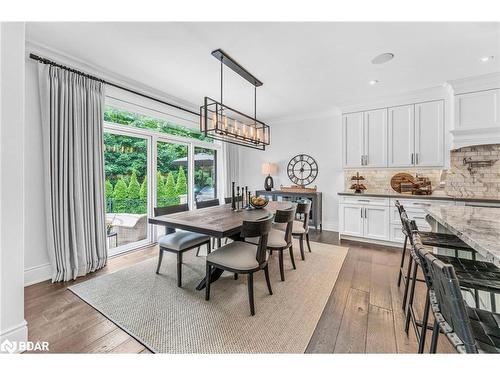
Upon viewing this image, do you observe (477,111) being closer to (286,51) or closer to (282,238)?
(286,51)

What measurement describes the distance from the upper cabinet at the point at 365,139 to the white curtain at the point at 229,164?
2.68 metres

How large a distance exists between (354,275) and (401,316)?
82cm

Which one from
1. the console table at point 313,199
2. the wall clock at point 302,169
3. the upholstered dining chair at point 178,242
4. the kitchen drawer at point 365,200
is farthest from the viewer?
the wall clock at point 302,169

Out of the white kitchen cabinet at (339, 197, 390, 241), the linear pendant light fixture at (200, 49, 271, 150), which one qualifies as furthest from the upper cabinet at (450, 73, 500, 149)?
the linear pendant light fixture at (200, 49, 271, 150)

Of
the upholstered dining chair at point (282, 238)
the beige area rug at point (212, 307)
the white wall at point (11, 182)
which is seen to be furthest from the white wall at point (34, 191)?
the upholstered dining chair at point (282, 238)

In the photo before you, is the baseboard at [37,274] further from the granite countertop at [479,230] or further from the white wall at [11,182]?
the granite countertop at [479,230]

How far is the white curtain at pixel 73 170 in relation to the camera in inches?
98.1

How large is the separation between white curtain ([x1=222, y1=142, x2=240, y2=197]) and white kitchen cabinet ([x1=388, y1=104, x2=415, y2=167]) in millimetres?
3448

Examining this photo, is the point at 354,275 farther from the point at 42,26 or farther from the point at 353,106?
the point at 42,26

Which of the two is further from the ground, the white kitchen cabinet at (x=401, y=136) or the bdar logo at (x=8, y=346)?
the white kitchen cabinet at (x=401, y=136)

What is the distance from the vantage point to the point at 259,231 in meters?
1.96

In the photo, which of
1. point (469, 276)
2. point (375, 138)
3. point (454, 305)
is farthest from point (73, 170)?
point (375, 138)

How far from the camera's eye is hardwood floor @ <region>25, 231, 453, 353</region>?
5.15ft
